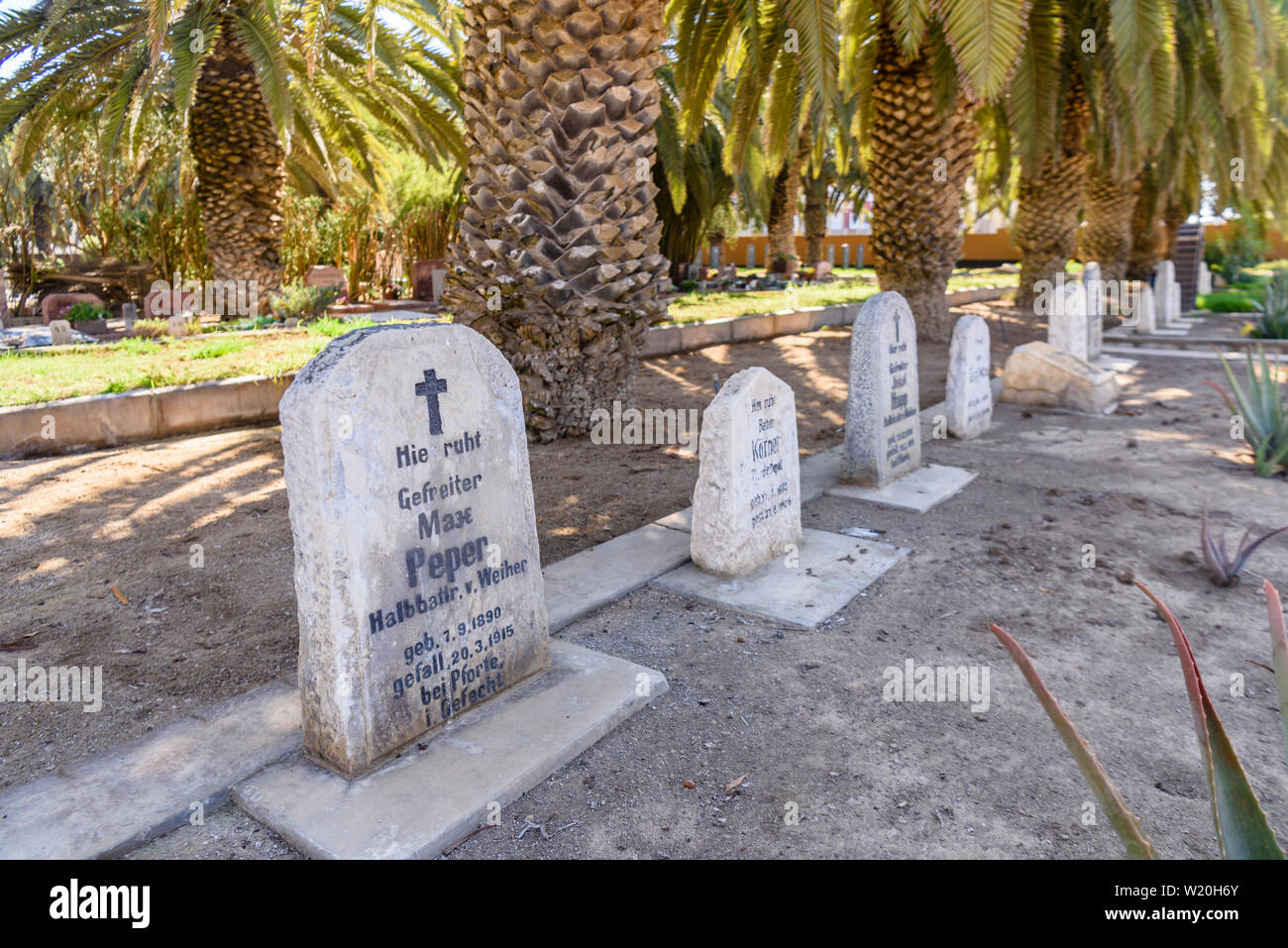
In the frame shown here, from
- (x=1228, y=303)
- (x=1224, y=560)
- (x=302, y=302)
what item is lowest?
(x=1224, y=560)

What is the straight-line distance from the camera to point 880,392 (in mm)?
5559

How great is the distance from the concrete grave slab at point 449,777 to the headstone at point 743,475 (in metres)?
1.19

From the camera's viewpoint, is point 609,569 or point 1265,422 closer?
point 609,569

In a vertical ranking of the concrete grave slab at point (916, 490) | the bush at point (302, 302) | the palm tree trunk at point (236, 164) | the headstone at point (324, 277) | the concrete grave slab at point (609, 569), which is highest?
the palm tree trunk at point (236, 164)

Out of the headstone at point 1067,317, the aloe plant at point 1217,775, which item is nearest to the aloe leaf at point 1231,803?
the aloe plant at point 1217,775

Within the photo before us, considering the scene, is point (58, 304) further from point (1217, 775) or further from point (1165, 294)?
point (1165, 294)

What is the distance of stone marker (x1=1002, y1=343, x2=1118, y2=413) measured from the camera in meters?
8.18

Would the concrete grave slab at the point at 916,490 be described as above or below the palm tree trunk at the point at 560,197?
below

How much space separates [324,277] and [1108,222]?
47.1 feet

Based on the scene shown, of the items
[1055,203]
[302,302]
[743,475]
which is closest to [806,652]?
[743,475]

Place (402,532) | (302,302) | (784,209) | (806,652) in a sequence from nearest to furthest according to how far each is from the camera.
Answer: (402,532) → (806,652) → (302,302) → (784,209)

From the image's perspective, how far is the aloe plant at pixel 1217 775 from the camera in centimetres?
149

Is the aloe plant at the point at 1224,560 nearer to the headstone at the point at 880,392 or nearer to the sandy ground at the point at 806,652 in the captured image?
the sandy ground at the point at 806,652
